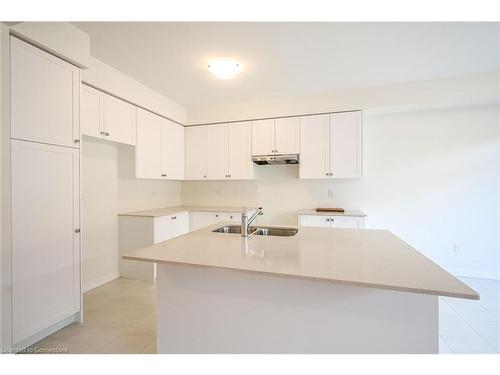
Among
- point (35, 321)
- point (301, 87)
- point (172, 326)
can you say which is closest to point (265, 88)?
point (301, 87)

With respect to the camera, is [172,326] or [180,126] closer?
[172,326]

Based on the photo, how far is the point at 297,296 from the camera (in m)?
1.39

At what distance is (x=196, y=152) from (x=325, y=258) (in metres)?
3.38

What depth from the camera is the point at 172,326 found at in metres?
1.59

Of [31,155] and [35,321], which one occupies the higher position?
[31,155]

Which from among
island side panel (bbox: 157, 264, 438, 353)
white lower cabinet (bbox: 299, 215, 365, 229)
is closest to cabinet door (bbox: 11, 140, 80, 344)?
island side panel (bbox: 157, 264, 438, 353)

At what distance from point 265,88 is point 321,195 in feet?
6.16

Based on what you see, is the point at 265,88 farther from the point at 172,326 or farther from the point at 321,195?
the point at 172,326

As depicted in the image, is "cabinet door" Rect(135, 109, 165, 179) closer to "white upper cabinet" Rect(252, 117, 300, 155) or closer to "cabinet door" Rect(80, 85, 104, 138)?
"cabinet door" Rect(80, 85, 104, 138)

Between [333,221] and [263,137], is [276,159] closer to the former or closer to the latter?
[263,137]

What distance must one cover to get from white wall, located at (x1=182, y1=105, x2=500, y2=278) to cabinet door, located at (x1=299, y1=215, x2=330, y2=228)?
56cm

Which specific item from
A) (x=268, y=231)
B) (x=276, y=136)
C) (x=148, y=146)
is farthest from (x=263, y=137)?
(x=268, y=231)

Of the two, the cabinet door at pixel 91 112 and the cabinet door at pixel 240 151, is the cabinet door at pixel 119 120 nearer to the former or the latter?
the cabinet door at pixel 91 112

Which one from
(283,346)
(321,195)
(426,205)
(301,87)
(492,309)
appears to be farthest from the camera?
(321,195)
